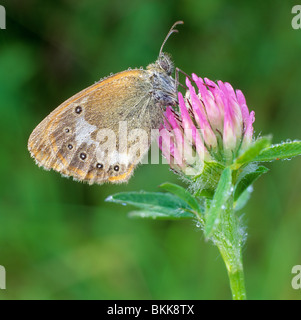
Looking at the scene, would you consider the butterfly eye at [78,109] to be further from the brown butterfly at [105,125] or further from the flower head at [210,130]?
the flower head at [210,130]

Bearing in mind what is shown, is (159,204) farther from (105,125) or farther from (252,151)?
(105,125)

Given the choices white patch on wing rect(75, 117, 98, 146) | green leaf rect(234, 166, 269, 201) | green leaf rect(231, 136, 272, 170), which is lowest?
green leaf rect(231, 136, 272, 170)

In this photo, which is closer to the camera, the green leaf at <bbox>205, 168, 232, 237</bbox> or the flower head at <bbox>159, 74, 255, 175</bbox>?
the green leaf at <bbox>205, 168, 232, 237</bbox>

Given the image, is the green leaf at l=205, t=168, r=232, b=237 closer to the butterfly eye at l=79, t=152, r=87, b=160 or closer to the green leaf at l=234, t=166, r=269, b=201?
the green leaf at l=234, t=166, r=269, b=201

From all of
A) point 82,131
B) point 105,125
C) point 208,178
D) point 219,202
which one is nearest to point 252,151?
point 219,202

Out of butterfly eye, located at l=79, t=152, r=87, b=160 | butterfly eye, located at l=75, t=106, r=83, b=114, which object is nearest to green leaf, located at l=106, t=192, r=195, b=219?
butterfly eye, located at l=79, t=152, r=87, b=160

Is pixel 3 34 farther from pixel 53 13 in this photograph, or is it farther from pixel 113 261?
pixel 113 261
